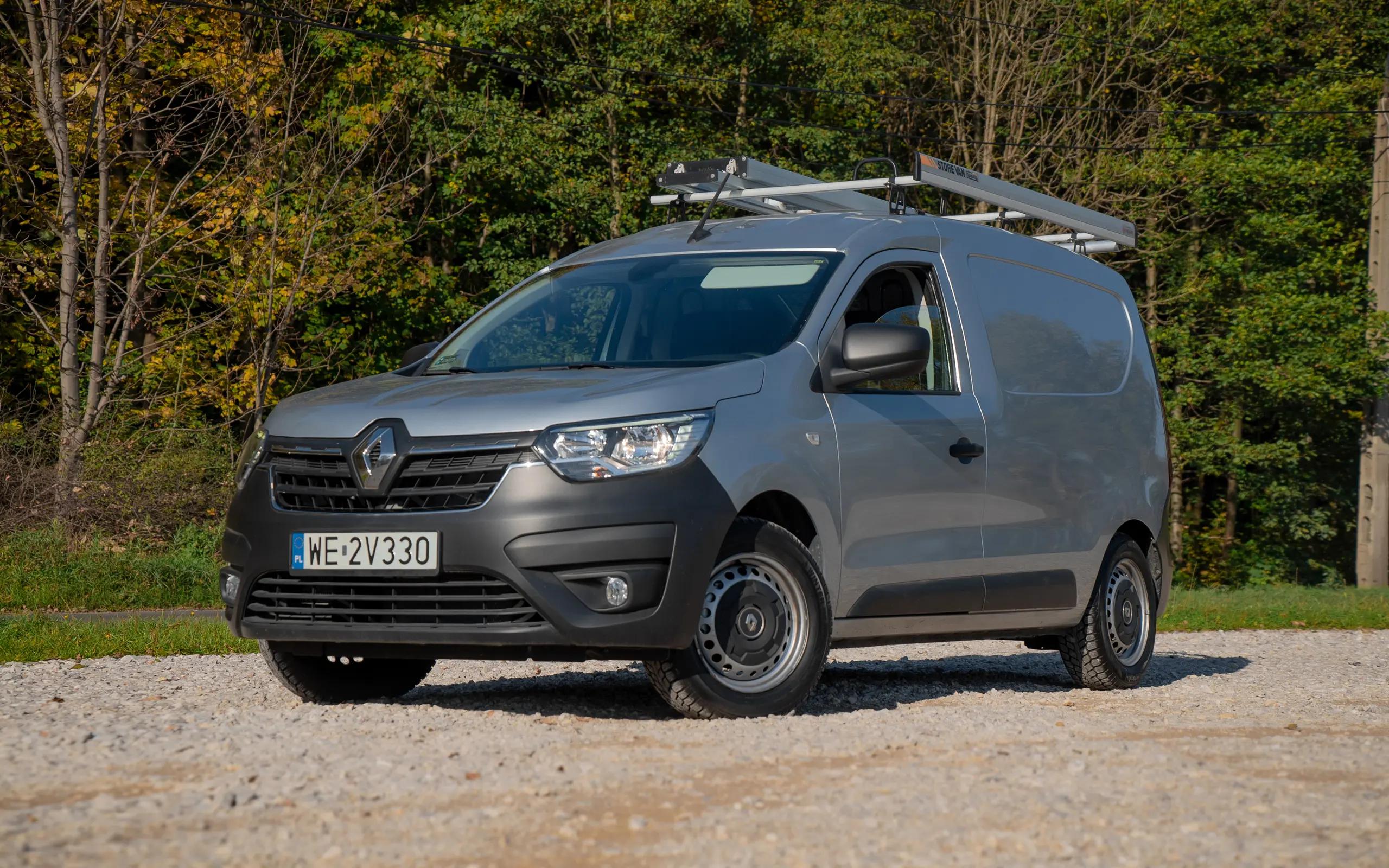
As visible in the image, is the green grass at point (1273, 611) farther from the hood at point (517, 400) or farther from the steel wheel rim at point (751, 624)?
the hood at point (517, 400)

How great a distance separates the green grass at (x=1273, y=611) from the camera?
1515cm

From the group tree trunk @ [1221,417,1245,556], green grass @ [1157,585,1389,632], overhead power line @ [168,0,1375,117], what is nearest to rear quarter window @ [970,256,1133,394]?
green grass @ [1157,585,1389,632]

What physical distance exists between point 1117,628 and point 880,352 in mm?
→ 2887

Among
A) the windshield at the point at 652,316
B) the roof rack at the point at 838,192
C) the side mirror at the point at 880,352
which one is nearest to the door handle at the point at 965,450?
the side mirror at the point at 880,352

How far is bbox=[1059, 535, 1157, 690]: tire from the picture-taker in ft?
27.6

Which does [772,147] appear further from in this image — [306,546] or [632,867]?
[632,867]

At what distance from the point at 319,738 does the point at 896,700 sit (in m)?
2.85

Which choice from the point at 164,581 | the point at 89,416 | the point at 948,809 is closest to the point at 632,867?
the point at 948,809

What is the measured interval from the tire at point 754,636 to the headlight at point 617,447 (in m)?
0.41

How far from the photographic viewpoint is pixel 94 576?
1499 cm

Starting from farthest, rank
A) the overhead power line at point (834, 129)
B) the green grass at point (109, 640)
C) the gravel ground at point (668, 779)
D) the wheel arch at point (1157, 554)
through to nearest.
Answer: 1. the overhead power line at point (834, 129)
2. the green grass at point (109, 640)
3. the wheel arch at point (1157, 554)
4. the gravel ground at point (668, 779)

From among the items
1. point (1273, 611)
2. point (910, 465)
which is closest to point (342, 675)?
point (910, 465)

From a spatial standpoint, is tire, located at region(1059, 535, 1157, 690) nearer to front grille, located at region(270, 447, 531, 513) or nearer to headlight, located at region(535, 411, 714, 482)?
headlight, located at region(535, 411, 714, 482)

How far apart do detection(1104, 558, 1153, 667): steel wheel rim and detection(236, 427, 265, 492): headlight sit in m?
4.30
